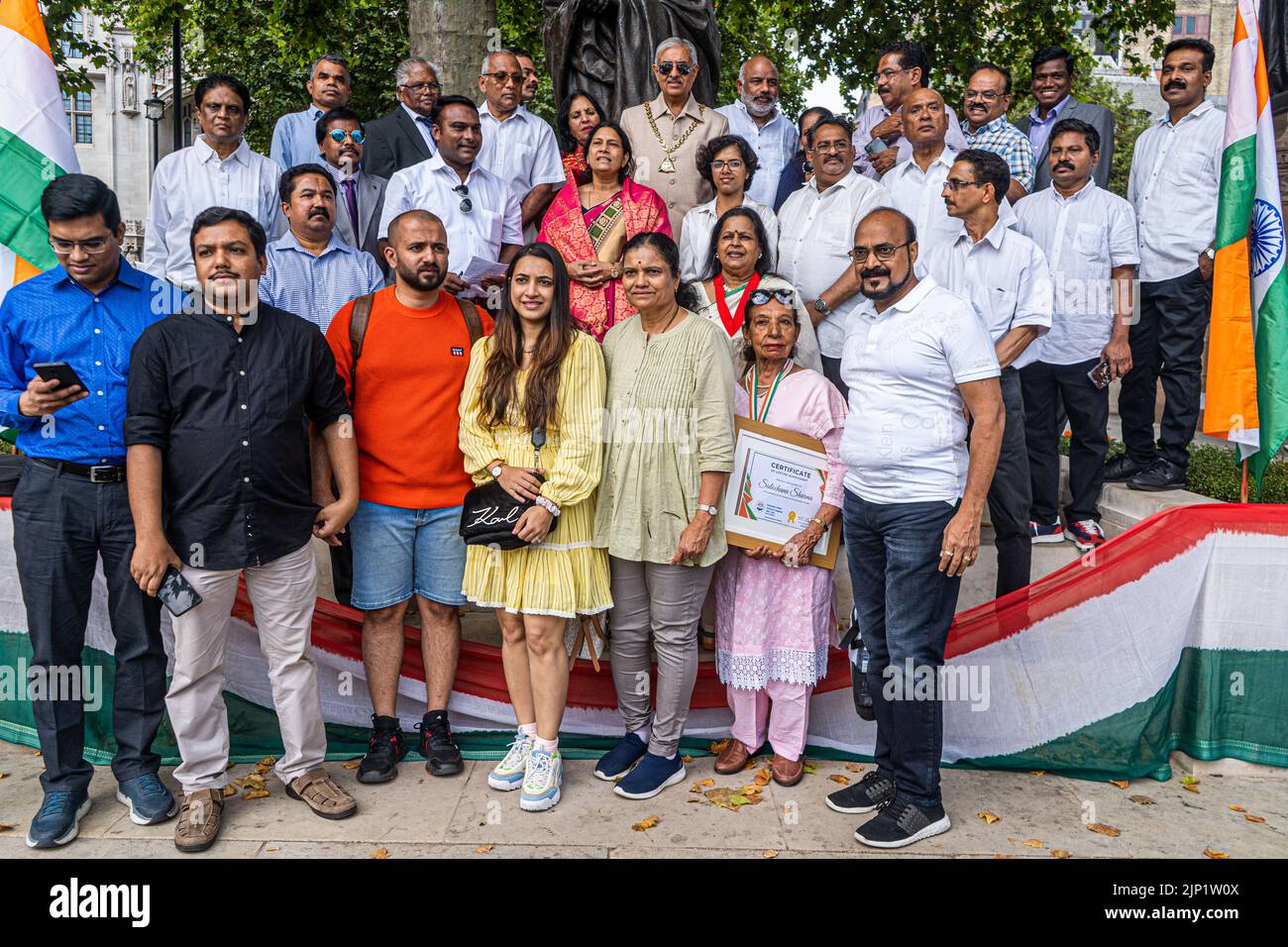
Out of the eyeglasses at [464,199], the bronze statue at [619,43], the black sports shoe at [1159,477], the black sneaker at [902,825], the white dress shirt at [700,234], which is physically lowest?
the black sneaker at [902,825]

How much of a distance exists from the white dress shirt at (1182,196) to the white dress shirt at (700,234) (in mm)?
2376

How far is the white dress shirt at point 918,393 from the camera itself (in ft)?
11.9

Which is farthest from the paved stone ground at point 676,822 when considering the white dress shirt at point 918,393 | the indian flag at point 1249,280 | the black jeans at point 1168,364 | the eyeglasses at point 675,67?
the eyeglasses at point 675,67

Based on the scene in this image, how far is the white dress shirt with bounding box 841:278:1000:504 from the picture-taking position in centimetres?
362

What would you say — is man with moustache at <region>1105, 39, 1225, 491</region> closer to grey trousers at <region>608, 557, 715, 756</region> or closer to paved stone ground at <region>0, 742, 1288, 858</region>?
paved stone ground at <region>0, 742, 1288, 858</region>

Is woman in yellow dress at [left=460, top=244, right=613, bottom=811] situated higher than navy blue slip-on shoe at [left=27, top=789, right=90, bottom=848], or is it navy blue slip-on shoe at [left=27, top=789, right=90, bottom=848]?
woman in yellow dress at [left=460, top=244, right=613, bottom=811]

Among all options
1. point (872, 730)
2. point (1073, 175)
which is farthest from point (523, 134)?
point (872, 730)

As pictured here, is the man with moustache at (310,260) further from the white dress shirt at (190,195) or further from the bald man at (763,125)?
the bald man at (763,125)

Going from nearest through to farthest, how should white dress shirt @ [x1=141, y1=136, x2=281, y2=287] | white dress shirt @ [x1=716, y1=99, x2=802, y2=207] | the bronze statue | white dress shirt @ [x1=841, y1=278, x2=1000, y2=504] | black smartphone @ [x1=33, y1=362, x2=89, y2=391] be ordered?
black smartphone @ [x1=33, y1=362, x2=89, y2=391], white dress shirt @ [x1=841, y1=278, x2=1000, y2=504], white dress shirt @ [x1=141, y1=136, x2=281, y2=287], the bronze statue, white dress shirt @ [x1=716, y1=99, x2=802, y2=207]

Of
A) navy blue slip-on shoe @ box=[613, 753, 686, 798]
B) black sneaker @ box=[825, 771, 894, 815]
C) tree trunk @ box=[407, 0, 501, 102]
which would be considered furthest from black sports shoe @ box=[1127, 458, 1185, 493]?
tree trunk @ box=[407, 0, 501, 102]

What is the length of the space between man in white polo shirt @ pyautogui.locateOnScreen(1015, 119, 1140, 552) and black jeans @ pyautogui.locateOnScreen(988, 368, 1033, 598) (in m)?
0.58

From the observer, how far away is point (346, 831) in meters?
3.87

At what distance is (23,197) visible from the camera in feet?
14.4

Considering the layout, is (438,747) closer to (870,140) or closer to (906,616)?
(906,616)
